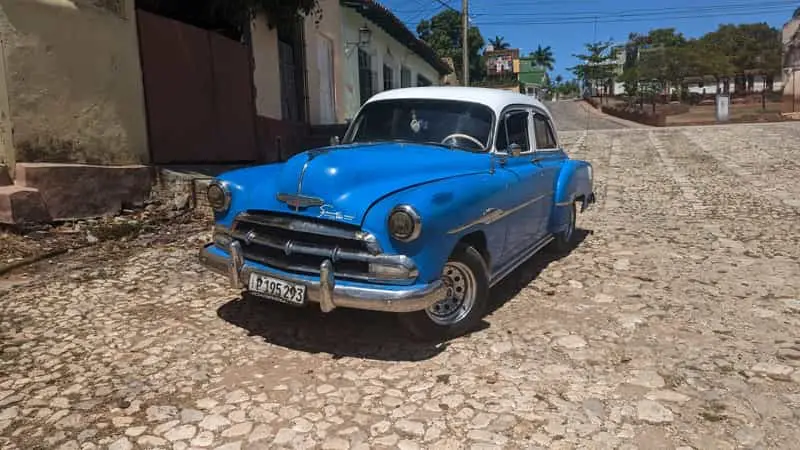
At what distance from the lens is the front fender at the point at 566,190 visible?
5383mm

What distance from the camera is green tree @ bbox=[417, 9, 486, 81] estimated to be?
179ft

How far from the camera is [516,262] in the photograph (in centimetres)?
455

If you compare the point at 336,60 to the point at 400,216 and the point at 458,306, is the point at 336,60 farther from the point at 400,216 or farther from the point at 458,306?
the point at 400,216

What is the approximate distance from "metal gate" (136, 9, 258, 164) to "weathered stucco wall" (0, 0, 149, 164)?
282 millimetres

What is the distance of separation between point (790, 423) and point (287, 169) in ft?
9.72

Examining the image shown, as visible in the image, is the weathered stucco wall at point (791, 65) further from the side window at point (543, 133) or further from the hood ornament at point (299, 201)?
the hood ornament at point (299, 201)

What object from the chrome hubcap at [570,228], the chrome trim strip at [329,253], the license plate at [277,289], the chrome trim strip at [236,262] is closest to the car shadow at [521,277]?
the chrome hubcap at [570,228]

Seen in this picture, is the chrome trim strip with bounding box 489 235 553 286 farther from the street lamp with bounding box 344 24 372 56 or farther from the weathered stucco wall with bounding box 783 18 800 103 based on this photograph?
the weathered stucco wall with bounding box 783 18 800 103

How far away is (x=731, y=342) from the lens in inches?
146

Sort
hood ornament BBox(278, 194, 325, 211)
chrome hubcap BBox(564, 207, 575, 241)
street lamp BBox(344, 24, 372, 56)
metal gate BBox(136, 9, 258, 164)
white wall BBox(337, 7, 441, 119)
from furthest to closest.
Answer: street lamp BBox(344, 24, 372, 56) → white wall BBox(337, 7, 441, 119) → metal gate BBox(136, 9, 258, 164) → chrome hubcap BBox(564, 207, 575, 241) → hood ornament BBox(278, 194, 325, 211)

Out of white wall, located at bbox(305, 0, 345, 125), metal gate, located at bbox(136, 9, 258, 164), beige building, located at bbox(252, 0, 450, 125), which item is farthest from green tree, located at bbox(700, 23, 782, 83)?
metal gate, located at bbox(136, 9, 258, 164)

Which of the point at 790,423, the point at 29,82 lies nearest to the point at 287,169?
the point at 790,423

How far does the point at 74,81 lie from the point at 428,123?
164 inches

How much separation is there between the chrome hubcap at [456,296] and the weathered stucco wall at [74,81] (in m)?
4.73
